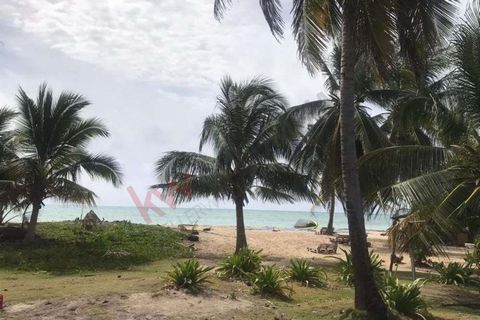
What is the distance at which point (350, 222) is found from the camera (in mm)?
8492

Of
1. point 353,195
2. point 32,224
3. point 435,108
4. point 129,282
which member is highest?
point 435,108

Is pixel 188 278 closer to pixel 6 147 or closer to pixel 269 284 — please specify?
pixel 269 284

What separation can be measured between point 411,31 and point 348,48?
5.78ft

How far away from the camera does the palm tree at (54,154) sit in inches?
706

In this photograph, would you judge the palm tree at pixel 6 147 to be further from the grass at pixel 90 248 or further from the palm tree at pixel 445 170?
the palm tree at pixel 445 170

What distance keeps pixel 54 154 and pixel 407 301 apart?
13773mm

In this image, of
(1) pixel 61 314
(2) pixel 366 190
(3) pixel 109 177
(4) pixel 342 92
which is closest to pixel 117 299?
(1) pixel 61 314

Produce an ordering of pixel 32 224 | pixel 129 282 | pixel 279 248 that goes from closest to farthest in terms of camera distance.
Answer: pixel 129 282
pixel 32 224
pixel 279 248

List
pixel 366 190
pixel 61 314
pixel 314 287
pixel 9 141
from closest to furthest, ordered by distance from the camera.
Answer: pixel 61 314, pixel 314 287, pixel 366 190, pixel 9 141

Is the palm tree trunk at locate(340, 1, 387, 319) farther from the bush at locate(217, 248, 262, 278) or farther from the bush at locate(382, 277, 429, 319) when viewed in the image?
the bush at locate(217, 248, 262, 278)

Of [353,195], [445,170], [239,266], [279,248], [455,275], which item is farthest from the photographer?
[279,248]

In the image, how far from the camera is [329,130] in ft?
62.0

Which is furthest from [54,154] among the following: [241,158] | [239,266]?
[239,266]

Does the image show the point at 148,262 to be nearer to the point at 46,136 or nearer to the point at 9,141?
the point at 46,136
